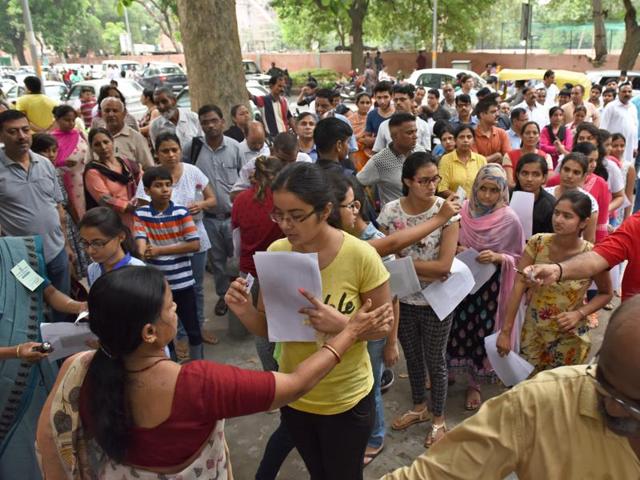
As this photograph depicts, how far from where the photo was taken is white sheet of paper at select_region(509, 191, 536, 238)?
346 centimetres

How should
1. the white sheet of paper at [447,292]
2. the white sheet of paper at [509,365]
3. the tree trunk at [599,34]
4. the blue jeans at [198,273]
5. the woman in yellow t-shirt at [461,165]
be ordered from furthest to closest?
1. the tree trunk at [599,34]
2. the woman in yellow t-shirt at [461,165]
3. the blue jeans at [198,273]
4. the white sheet of paper at [509,365]
5. the white sheet of paper at [447,292]

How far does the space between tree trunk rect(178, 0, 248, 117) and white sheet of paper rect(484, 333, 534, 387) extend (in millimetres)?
5084

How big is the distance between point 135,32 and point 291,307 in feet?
227

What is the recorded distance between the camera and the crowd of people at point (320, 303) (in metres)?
1.25

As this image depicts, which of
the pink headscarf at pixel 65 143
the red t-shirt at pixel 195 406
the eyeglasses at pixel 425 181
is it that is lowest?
the red t-shirt at pixel 195 406

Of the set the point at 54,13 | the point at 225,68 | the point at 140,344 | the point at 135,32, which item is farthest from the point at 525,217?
the point at 135,32

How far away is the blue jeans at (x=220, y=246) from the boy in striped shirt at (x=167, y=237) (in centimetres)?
113

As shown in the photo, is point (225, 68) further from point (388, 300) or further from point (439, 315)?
point (388, 300)

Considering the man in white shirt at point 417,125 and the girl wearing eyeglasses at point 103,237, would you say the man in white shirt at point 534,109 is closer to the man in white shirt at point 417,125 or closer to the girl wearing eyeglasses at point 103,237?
the man in white shirt at point 417,125

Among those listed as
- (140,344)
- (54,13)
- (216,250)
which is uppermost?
(54,13)

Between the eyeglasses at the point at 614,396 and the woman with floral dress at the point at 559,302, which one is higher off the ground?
the eyeglasses at the point at 614,396

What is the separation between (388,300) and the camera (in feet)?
6.77

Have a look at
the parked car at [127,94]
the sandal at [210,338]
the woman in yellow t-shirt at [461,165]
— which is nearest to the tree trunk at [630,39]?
the parked car at [127,94]

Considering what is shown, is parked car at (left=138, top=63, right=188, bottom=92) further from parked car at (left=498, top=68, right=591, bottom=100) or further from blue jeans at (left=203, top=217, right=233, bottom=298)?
blue jeans at (left=203, top=217, right=233, bottom=298)
